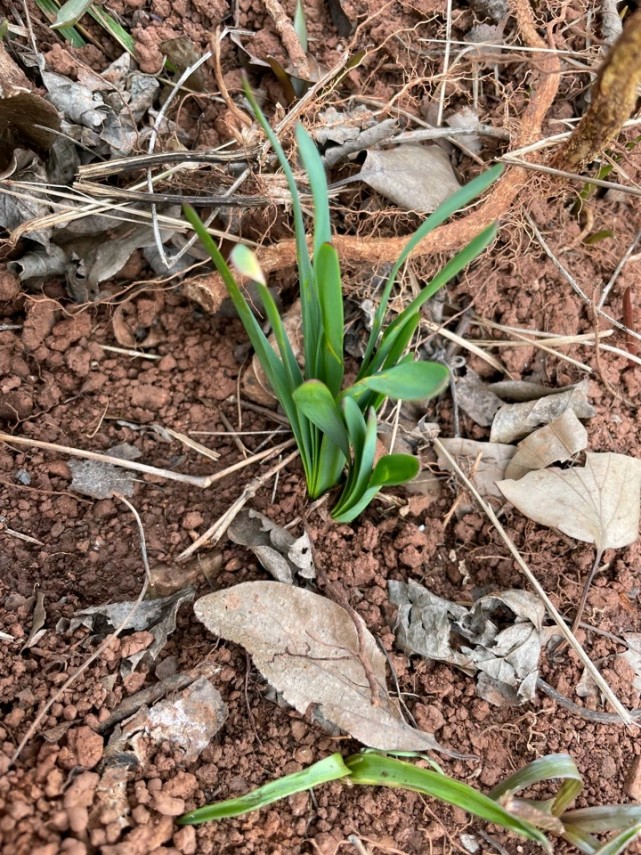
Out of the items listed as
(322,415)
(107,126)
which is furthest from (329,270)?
(107,126)

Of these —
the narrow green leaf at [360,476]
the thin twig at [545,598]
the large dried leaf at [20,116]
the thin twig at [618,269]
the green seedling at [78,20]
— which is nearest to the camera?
the narrow green leaf at [360,476]

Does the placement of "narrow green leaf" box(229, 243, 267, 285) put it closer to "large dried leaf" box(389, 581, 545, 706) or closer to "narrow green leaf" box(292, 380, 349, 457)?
"narrow green leaf" box(292, 380, 349, 457)

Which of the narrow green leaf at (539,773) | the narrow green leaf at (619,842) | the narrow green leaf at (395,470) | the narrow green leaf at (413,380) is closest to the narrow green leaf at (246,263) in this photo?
the narrow green leaf at (413,380)

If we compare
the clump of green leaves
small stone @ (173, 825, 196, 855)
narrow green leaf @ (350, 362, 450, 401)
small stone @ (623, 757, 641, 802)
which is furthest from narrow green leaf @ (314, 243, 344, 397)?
small stone @ (623, 757, 641, 802)

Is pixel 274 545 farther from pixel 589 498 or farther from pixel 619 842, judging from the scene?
pixel 619 842

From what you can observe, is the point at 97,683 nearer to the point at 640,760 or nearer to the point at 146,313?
the point at 146,313

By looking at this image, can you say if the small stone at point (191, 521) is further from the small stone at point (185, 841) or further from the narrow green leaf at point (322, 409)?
the small stone at point (185, 841)

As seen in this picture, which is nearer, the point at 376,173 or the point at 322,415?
the point at 322,415

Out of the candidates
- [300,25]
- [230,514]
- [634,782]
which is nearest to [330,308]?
[230,514]
